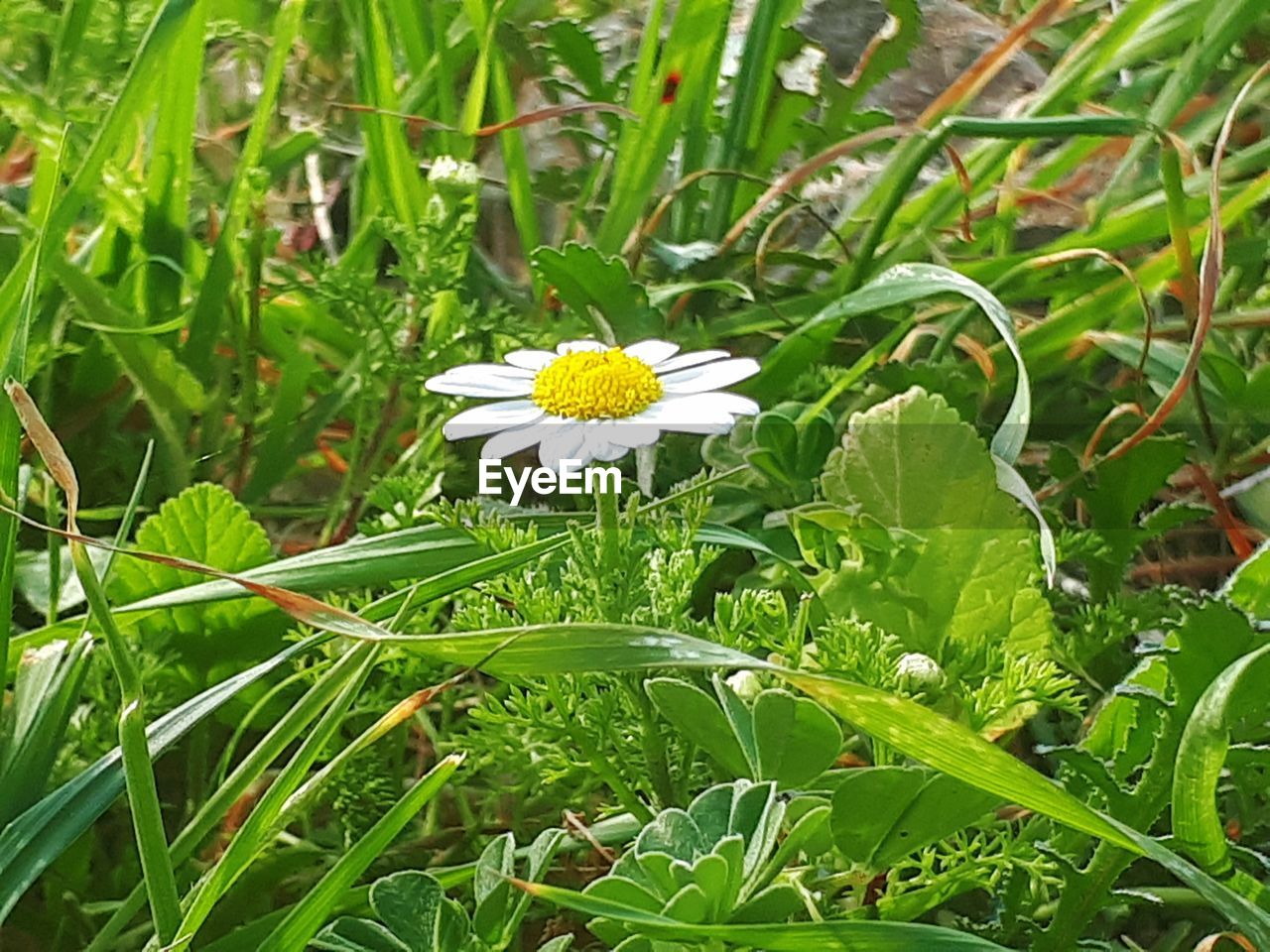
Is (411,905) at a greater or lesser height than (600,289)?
lesser

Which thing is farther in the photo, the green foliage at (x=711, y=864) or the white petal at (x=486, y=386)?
the white petal at (x=486, y=386)

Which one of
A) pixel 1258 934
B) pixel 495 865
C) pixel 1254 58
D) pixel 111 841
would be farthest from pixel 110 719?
pixel 1254 58

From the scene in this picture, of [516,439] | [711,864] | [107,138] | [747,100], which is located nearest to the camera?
[711,864]

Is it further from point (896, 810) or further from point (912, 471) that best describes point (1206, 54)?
point (896, 810)

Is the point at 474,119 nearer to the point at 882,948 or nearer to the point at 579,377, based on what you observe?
the point at 579,377

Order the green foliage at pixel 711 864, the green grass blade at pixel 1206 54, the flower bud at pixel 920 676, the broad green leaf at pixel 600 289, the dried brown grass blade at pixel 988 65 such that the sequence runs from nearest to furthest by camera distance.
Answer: the green foliage at pixel 711 864 → the flower bud at pixel 920 676 → the broad green leaf at pixel 600 289 → the green grass blade at pixel 1206 54 → the dried brown grass blade at pixel 988 65

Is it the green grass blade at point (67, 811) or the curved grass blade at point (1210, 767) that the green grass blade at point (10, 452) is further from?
the curved grass blade at point (1210, 767)

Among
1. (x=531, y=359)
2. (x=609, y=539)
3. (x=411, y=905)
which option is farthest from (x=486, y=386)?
(x=411, y=905)

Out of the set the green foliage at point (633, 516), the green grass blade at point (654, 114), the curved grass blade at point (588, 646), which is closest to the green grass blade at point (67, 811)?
the green foliage at point (633, 516)
